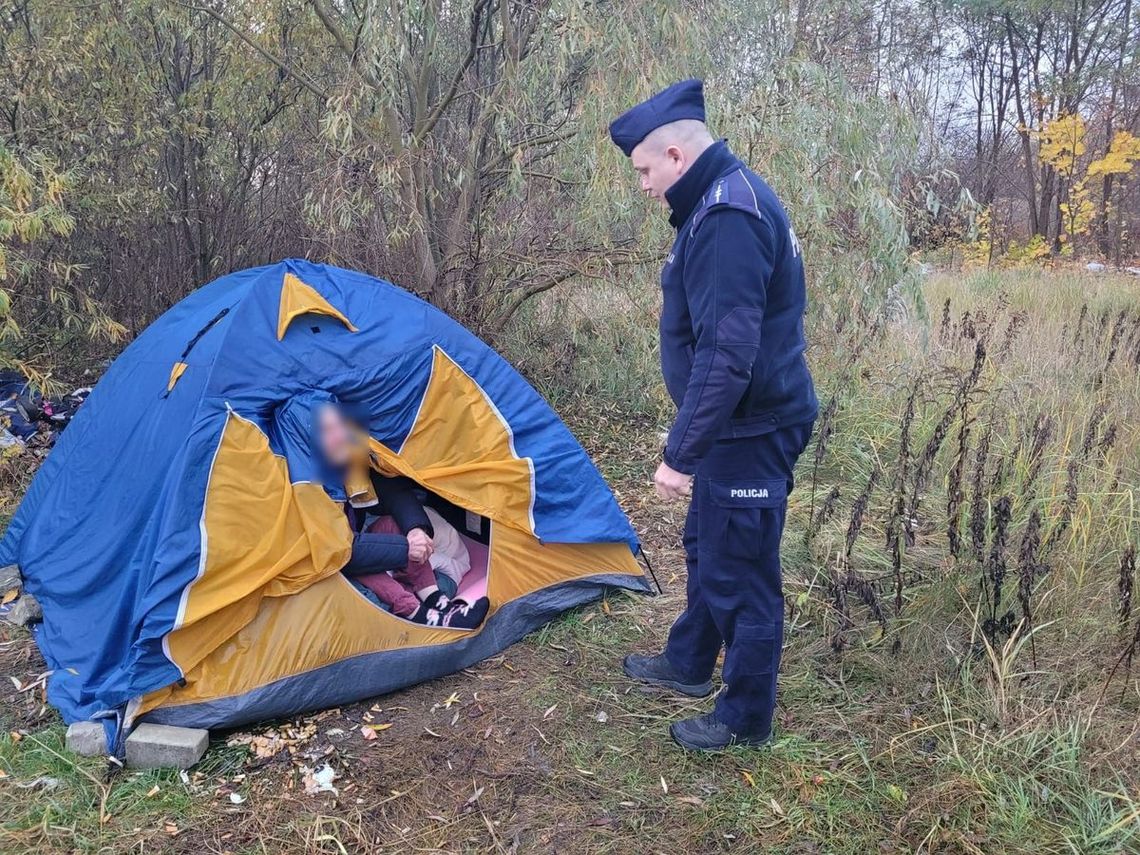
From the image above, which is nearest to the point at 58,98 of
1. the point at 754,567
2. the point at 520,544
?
the point at 520,544

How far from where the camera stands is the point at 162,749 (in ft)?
8.56

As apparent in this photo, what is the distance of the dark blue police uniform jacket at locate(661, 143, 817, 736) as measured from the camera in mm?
2201

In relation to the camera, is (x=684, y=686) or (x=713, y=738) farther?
(x=684, y=686)

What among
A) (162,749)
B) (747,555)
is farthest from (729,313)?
(162,749)

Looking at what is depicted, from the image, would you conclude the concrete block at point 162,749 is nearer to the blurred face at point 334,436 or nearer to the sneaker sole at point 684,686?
the blurred face at point 334,436

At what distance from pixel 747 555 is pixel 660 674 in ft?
2.77

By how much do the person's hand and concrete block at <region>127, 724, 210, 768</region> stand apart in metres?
0.98

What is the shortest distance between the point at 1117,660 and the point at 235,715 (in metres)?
2.86

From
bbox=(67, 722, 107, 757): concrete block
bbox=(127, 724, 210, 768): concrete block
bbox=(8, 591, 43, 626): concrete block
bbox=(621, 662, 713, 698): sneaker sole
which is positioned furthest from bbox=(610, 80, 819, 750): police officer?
bbox=(8, 591, 43, 626): concrete block

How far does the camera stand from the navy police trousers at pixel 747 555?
95.3 inches

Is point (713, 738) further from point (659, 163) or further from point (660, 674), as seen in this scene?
point (659, 163)

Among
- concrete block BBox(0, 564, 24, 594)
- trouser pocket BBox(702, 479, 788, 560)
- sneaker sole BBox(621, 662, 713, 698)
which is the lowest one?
sneaker sole BBox(621, 662, 713, 698)

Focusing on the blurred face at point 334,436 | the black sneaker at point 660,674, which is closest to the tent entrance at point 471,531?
the blurred face at point 334,436

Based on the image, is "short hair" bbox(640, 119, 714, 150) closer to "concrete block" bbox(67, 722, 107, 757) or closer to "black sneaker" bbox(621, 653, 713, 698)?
"black sneaker" bbox(621, 653, 713, 698)
